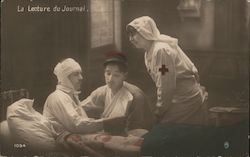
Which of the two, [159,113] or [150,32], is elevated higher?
[150,32]

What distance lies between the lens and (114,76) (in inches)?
89.9

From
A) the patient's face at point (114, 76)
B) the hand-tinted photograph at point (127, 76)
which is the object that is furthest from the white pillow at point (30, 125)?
the patient's face at point (114, 76)

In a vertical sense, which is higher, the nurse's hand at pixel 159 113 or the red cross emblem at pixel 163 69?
A: the red cross emblem at pixel 163 69

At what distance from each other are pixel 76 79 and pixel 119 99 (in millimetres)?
225

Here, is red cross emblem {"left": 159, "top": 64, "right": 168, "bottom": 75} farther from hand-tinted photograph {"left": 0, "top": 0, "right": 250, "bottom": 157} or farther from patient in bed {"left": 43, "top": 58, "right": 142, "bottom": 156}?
patient in bed {"left": 43, "top": 58, "right": 142, "bottom": 156}

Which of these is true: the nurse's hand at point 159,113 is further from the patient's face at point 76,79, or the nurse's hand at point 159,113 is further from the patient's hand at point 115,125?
the patient's face at point 76,79

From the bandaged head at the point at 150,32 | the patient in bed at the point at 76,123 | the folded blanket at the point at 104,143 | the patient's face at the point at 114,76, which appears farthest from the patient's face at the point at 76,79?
the bandaged head at the point at 150,32

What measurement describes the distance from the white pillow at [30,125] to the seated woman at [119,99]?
22 cm

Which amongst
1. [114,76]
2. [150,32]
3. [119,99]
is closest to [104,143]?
[119,99]

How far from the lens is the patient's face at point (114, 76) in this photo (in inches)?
89.7

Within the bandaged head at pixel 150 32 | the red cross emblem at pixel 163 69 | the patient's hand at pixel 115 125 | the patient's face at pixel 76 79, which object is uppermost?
the bandaged head at pixel 150 32

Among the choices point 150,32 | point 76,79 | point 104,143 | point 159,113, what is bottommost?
point 104,143

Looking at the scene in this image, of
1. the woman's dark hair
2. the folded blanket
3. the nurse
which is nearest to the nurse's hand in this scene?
the nurse

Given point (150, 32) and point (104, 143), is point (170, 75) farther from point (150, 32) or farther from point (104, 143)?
point (104, 143)
